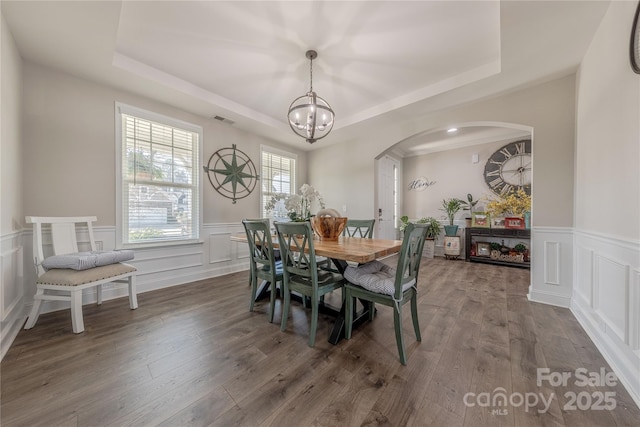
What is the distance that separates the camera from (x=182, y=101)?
3059 mm

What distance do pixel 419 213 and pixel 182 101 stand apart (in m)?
5.29

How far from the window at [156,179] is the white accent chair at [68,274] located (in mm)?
422

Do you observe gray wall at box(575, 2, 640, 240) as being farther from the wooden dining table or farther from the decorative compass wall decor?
the decorative compass wall decor

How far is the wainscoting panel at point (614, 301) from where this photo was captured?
1.34 meters

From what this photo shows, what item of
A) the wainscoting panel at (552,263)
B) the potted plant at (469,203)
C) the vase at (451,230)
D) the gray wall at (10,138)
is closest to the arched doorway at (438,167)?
the potted plant at (469,203)

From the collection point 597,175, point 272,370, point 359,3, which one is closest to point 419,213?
point 597,175

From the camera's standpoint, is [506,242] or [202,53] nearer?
[202,53]

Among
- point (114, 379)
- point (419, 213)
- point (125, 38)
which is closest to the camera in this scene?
point (114, 379)

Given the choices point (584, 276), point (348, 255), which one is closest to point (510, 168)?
point (584, 276)

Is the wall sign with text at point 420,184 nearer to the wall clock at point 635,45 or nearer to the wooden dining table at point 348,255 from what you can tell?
the wooden dining table at point 348,255

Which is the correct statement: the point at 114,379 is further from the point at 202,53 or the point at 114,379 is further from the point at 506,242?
the point at 506,242

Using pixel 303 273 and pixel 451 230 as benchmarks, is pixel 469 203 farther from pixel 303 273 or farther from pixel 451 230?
pixel 303 273

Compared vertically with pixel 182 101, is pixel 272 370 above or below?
below

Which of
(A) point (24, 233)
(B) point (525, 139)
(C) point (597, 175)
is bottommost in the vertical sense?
(A) point (24, 233)
